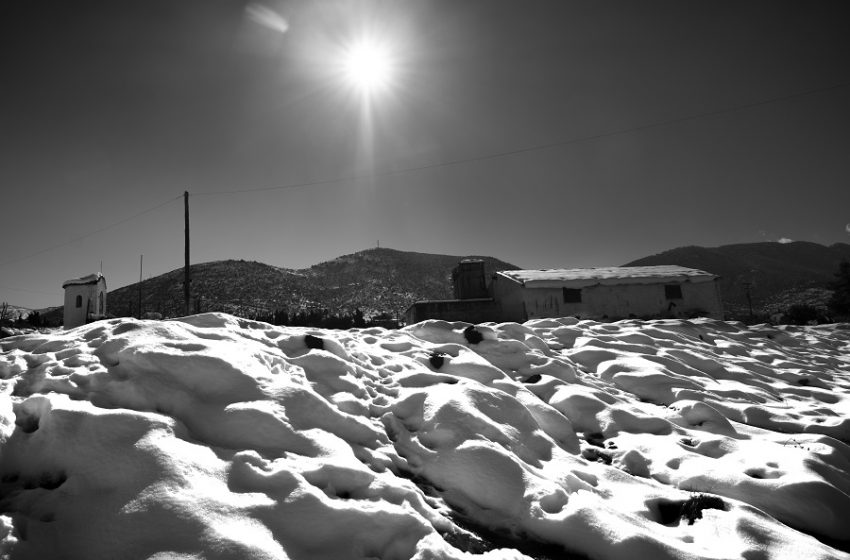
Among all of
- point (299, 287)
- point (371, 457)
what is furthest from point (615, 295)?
point (299, 287)

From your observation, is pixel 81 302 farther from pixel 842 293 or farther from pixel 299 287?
pixel 842 293

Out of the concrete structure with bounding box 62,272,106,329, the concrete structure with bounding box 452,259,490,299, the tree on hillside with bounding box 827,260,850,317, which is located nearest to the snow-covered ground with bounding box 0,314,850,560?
the concrete structure with bounding box 62,272,106,329

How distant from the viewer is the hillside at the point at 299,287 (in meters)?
48.8

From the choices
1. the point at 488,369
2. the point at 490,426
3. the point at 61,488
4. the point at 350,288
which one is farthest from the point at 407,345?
the point at 350,288

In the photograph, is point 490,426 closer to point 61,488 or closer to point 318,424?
point 318,424

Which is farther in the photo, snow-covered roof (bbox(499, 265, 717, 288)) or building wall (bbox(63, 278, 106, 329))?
snow-covered roof (bbox(499, 265, 717, 288))

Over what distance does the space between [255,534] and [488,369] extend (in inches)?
173

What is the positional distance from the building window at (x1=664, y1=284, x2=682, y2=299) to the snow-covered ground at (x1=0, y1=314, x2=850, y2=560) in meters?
17.0

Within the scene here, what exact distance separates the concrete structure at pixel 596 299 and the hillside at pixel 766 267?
5330cm

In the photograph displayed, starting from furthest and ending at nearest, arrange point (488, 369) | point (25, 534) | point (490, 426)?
point (488, 369) < point (490, 426) < point (25, 534)

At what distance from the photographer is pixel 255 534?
8.12ft

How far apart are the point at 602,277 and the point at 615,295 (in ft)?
3.98

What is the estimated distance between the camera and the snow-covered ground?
258 cm

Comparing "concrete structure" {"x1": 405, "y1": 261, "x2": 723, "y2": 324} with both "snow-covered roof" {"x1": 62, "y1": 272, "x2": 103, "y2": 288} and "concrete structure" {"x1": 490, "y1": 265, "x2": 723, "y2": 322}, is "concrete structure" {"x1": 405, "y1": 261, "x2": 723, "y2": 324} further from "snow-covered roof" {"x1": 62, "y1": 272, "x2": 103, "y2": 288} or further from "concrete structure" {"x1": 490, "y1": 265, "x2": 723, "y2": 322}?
"snow-covered roof" {"x1": 62, "y1": 272, "x2": 103, "y2": 288}
